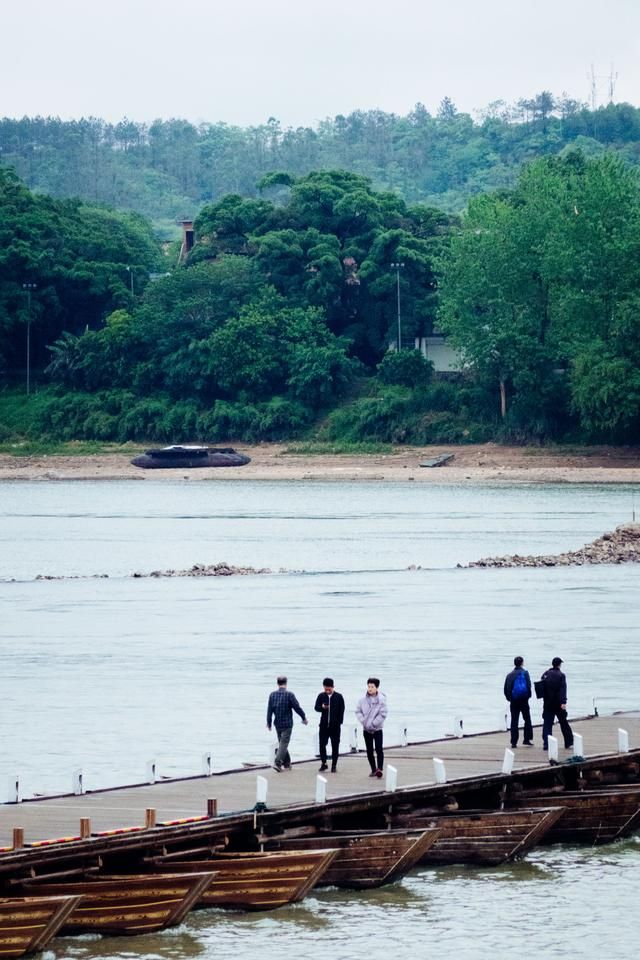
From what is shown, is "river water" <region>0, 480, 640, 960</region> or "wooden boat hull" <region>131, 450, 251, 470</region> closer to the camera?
"river water" <region>0, 480, 640, 960</region>

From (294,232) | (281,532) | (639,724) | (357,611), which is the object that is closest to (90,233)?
(294,232)

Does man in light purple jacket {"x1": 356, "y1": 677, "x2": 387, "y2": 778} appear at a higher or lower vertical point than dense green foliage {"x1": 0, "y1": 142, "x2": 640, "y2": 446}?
lower

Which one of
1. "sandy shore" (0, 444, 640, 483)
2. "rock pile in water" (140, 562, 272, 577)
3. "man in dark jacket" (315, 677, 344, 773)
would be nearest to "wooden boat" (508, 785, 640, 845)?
"man in dark jacket" (315, 677, 344, 773)

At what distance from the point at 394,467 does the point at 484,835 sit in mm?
106234

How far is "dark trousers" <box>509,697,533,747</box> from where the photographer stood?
29250 millimetres

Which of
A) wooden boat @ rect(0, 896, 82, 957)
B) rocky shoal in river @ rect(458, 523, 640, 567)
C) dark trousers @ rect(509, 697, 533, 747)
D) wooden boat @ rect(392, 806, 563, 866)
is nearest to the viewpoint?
wooden boat @ rect(0, 896, 82, 957)

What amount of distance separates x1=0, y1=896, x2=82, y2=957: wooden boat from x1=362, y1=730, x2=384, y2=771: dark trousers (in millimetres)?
5865

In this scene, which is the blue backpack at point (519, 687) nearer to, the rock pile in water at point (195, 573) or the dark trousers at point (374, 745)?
the dark trousers at point (374, 745)

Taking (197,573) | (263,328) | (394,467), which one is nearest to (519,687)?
(197,573)

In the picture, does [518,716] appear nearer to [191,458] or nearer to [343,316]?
[191,458]

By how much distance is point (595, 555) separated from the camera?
71188 mm

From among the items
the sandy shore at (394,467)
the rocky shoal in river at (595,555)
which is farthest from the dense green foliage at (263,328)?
the rocky shoal in river at (595,555)

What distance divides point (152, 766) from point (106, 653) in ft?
68.8

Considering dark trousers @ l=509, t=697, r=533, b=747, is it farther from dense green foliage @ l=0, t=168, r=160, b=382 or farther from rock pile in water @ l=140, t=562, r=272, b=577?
dense green foliage @ l=0, t=168, r=160, b=382
